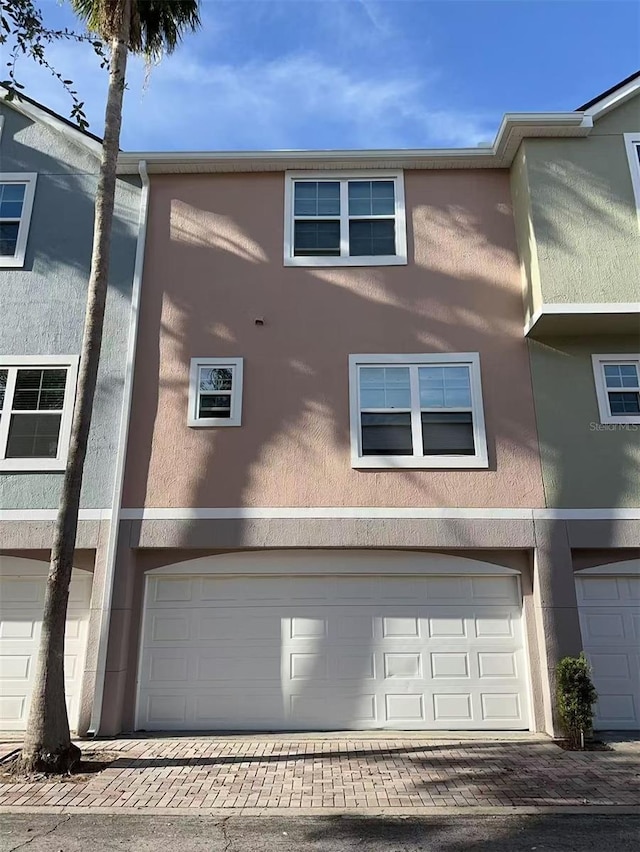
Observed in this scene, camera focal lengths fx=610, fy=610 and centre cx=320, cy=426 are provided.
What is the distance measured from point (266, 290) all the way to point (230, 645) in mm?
5523

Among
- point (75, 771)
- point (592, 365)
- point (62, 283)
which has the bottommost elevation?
point (75, 771)

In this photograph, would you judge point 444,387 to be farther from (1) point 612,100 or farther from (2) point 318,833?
(2) point 318,833

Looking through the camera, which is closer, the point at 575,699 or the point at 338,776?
the point at 338,776

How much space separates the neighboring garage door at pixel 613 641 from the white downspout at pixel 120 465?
22.1 ft

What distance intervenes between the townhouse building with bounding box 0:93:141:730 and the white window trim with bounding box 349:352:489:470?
142 inches

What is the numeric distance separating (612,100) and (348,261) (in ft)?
16.5

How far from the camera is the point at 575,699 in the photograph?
7812mm

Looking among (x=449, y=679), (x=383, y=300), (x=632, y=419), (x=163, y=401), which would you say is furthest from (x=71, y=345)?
(x=632, y=419)

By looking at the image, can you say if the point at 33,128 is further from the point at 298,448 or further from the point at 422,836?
the point at 422,836

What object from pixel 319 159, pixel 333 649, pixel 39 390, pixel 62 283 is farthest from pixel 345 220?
pixel 333 649

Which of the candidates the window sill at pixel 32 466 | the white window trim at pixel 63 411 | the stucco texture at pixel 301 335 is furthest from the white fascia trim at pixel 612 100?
the window sill at pixel 32 466

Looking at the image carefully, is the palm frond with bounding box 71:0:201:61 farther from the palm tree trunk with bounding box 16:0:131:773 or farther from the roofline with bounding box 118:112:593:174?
the roofline with bounding box 118:112:593:174

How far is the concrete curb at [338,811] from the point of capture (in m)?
5.46

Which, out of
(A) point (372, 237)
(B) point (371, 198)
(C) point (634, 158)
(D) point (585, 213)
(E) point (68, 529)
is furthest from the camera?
(B) point (371, 198)
